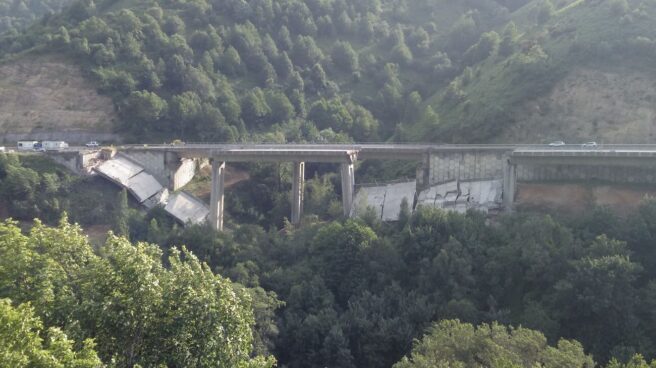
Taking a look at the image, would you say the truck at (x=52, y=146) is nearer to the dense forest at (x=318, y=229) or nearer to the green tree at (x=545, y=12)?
the dense forest at (x=318, y=229)

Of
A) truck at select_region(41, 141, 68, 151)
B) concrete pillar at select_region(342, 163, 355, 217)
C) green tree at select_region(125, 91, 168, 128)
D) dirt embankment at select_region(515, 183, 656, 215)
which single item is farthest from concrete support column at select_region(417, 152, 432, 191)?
truck at select_region(41, 141, 68, 151)

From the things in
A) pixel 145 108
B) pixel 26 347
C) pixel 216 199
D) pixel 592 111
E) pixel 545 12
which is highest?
pixel 545 12

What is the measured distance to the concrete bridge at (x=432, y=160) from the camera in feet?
189

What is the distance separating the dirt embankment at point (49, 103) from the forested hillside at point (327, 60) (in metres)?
A: 1.98

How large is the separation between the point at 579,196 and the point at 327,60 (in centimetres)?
5883

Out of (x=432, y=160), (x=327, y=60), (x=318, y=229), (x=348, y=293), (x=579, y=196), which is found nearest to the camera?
(x=348, y=293)

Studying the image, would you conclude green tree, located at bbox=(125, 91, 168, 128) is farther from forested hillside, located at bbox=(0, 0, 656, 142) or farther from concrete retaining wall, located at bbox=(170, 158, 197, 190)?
concrete retaining wall, located at bbox=(170, 158, 197, 190)

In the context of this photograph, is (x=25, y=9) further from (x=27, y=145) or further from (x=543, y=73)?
(x=543, y=73)

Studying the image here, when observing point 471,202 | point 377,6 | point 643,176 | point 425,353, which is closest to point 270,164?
point 471,202

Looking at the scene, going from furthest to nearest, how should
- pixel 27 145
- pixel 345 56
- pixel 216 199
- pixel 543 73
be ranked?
1. pixel 345 56
2. pixel 543 73
3. pixel 27 145
4. pixel 216 199

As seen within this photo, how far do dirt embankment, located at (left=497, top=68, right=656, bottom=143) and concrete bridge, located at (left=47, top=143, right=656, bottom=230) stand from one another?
7932 mm

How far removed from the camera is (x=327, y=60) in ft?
356

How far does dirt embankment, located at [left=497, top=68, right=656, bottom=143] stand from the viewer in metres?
67.2

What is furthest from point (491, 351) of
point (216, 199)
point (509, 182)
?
Result: point (216, 199)
